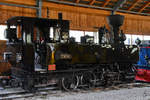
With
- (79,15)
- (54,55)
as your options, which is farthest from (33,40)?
(79,15)

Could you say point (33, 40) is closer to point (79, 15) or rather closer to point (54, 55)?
point (54, 55)

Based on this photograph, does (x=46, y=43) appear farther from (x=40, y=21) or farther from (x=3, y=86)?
(x=3, y=86)

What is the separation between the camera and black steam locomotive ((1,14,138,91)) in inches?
264

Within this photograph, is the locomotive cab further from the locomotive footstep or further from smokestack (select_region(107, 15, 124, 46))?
smokestack (select_region(107, 15, 124, 46))

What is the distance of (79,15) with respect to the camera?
1364 centimetres

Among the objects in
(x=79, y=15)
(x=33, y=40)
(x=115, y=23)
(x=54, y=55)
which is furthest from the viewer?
(x=79, y=15)

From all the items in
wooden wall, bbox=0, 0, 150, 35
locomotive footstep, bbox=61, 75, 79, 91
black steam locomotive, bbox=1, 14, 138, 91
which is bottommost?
locomotive footstep, bbox=61, 75, 79, 91

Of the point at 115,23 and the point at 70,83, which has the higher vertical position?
the point at 115,23

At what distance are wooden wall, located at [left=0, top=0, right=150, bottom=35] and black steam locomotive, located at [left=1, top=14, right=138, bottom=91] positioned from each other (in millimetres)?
4240

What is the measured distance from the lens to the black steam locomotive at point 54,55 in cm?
670

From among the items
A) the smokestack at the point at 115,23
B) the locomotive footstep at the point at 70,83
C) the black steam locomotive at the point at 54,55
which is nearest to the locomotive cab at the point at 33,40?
the black steam locomotive at the point at 54,55

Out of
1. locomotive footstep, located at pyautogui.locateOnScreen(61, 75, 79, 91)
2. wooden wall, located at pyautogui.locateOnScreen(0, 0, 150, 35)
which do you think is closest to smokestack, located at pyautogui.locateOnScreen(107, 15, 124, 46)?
locomotive footstep, located at pyautogui.locateOnScreen(61, 75, 79, 91)

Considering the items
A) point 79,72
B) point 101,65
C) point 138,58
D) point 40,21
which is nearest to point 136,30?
point 138,58

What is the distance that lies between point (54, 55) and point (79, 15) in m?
7.21
